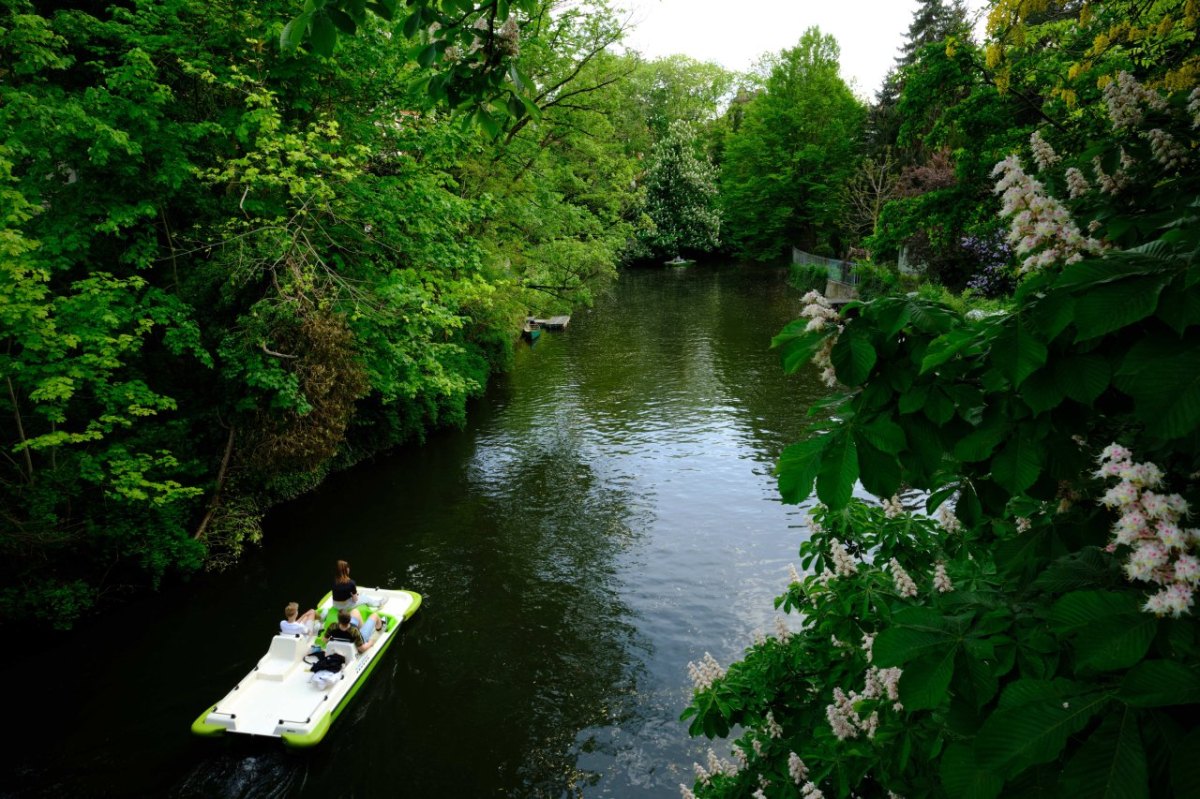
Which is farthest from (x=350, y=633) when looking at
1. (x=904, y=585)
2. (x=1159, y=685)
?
(x=1159, y=685)

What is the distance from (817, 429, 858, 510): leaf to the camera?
184 centimetres

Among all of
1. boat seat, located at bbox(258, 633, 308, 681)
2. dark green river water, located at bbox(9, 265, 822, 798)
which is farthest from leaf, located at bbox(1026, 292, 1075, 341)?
boat seat, located at bbox(258, 633, 308, 681)

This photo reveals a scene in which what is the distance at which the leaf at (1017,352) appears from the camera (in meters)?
1.71

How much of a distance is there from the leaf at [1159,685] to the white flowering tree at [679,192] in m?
48.9

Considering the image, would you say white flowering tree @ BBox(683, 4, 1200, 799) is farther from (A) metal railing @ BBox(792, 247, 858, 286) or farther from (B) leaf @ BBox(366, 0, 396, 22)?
(A) metal railing @ BBox(792, 247, 858, 286)

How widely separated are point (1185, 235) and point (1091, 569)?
963mm

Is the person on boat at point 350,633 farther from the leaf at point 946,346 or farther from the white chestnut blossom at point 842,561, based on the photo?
the leaf at point 946,346

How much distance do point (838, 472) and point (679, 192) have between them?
167 feet

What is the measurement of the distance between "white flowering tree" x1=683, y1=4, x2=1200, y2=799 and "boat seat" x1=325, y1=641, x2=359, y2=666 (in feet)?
25.3

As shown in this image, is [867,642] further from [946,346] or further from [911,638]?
[946,346]

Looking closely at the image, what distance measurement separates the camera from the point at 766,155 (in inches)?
1987

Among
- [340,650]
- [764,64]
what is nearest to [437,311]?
[340,650]

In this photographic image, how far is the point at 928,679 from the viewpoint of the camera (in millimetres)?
1893

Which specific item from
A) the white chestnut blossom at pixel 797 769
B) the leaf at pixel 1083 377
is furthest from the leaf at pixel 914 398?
the white chestnut blossom at pixel 797 769
